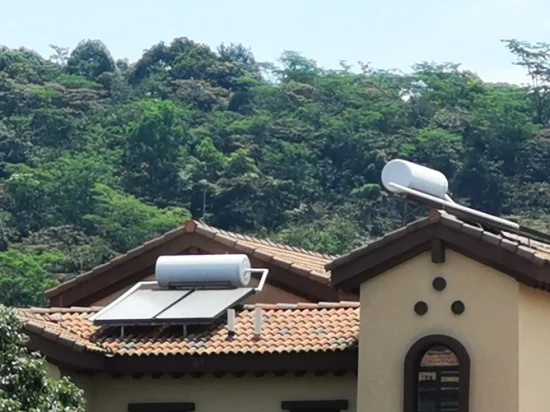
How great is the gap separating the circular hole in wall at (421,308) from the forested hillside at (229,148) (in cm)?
5411

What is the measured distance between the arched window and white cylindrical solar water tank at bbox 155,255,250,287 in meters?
3.93

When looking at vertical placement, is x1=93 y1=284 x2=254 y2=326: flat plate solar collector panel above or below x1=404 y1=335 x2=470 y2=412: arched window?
above

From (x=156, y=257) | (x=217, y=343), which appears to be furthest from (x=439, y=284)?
(x=156, y=257)

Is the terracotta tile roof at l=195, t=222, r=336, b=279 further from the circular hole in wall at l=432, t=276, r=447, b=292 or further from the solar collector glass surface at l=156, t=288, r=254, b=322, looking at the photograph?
the circular hole in wall at l=432, t=276, r=447, b=292

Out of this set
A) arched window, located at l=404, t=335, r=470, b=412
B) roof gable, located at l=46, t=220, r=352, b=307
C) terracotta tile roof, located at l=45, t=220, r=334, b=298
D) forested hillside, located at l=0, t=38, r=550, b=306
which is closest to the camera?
arched window, located at l=404, t=335, r=470, b=412

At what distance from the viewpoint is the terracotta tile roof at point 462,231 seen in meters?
22.4

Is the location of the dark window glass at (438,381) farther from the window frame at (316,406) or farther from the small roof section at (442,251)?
the window frame at (316,406)

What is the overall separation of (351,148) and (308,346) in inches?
3296

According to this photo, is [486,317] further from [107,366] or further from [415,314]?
[107,366]

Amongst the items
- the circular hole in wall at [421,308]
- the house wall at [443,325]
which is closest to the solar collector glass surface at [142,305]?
the house wall at [443,325]

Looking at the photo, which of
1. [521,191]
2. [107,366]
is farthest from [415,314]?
[521,191]

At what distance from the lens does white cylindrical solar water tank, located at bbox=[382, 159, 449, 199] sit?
950 inches

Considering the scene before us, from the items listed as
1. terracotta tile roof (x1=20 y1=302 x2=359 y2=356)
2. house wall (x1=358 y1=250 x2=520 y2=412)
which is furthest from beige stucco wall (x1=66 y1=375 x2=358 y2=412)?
house wall (x1=358 y1=250 x2=520 y2=412)

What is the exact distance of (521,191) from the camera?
96625mm
